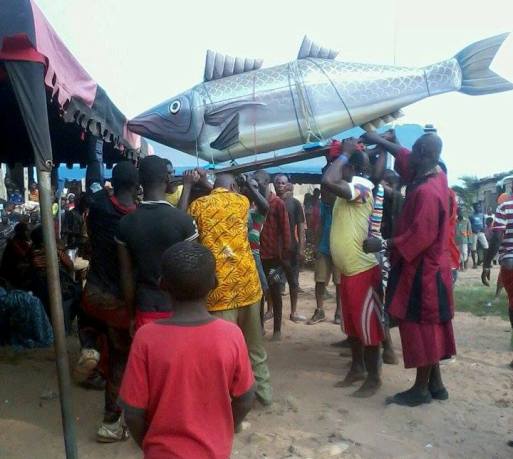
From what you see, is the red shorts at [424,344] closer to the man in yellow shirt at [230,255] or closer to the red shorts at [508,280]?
the man in yellow shirt at [230,255]

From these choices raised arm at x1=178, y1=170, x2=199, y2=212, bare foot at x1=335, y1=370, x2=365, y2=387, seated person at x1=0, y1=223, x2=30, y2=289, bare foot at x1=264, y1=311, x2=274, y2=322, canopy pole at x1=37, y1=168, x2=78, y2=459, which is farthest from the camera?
bare foot at x1=264, y1=311, x2=274, y2=322

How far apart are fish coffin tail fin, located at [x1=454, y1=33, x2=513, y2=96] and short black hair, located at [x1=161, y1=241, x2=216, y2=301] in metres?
3.42

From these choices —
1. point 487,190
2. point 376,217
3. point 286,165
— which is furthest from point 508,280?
point 487,190

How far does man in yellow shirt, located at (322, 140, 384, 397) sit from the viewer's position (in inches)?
169

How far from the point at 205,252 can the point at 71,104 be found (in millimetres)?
1882

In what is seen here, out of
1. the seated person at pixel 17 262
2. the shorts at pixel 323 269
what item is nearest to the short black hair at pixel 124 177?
the seated person at pixel 17 262

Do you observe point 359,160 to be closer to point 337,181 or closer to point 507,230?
point 337,181

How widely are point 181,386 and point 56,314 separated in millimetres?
1534

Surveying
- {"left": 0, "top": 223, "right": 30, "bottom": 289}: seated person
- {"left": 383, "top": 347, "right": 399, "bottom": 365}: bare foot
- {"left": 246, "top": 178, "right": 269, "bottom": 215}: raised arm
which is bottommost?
{"left": 383, "top": 347, "right": 399, "bottom": 365}: bare foot

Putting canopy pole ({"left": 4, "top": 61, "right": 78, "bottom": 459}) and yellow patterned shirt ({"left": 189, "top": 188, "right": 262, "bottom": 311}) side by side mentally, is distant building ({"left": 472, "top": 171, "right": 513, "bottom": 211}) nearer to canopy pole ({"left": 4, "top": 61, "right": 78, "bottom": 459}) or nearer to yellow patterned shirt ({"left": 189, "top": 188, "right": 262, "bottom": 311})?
yellow patterned shirt ({"left": 189, "top": 188, "right": 262, "bottom": 311})

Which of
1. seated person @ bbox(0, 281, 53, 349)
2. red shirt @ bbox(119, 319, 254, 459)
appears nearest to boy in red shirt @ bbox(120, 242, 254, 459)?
red shirt @ bbox(119, 319, 254, 459)

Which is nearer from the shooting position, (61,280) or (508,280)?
(508,280)

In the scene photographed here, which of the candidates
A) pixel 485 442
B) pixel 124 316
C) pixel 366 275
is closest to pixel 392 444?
pixel 485 442

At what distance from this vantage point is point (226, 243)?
12.3 feet
